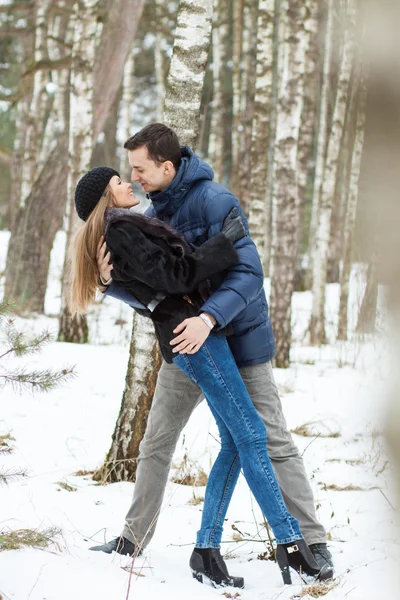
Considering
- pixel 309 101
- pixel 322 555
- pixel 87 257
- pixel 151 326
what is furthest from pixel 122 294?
pixel 309 101

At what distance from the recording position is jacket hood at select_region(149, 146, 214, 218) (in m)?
2.78

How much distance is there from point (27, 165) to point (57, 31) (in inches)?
234

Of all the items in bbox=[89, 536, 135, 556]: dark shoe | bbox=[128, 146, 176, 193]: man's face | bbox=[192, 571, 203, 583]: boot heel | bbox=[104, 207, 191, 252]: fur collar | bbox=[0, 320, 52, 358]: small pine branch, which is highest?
bbox=[128, 146, 176, 193]: man's face

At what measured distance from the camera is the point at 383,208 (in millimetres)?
502

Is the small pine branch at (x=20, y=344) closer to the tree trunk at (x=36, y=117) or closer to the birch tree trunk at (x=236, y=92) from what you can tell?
the tree trunk at (x=36, y=117)

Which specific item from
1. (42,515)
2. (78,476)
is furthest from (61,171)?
(42,515)

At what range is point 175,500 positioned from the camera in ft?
13.1

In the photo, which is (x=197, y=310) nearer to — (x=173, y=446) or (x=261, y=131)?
(x=173, y=446)

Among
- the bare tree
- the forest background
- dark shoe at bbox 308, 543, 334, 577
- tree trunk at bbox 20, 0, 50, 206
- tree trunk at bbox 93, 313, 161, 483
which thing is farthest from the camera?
tree trunk at bbox 20, 0, 50, 206

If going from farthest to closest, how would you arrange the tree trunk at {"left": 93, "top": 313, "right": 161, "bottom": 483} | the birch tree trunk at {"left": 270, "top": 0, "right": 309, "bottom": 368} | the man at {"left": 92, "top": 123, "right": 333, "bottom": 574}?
the birch tree trunk at {"left": 270, "top": 0, "right": 309, "bottom": 368}, the tree trunk at {"left": 93, "top": 313, "right": 161, "bottom": 483}, the man at {"left": 92, "top": 123, "right": 333, "bottom": 574}

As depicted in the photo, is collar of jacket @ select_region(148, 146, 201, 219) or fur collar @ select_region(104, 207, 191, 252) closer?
fur collar @ select_region(104, 207, 191, 252)

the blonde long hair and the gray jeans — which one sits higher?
the blonde long hair

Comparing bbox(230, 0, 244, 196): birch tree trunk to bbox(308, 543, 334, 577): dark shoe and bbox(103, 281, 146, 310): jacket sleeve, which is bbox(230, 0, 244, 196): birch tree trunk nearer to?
bbox(103, 281, 146, 310): jacket sleeve

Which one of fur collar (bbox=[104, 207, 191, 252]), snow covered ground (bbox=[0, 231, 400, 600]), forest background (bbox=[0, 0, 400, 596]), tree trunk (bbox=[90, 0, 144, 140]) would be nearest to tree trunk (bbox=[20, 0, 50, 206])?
forest background (bbox=[0, 0, 400, 596])
